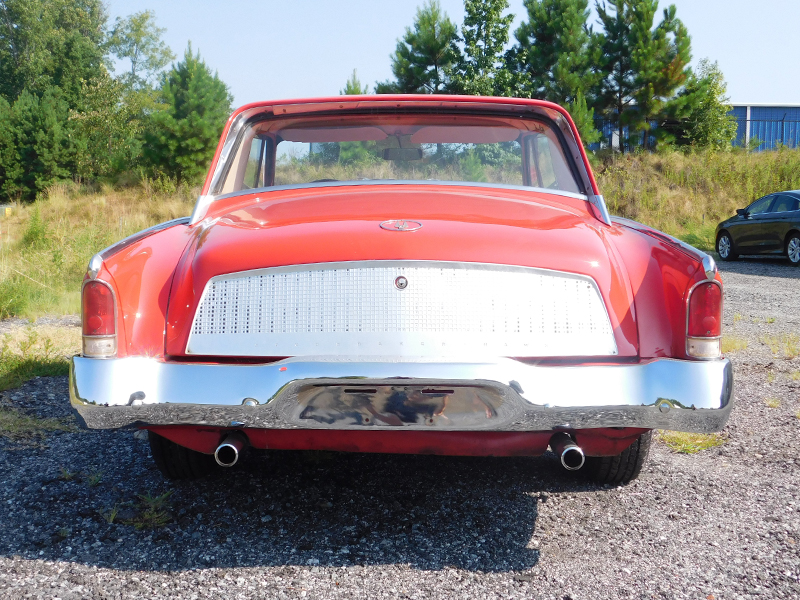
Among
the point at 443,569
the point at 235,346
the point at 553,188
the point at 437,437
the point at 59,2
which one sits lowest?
the point at 443,569

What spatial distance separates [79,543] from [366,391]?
48.3 inches

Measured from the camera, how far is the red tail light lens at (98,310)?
2.28m

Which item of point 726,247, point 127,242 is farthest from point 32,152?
point 127,242

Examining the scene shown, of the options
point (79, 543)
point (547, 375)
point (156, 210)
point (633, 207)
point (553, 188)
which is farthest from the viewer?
point (156, 210)

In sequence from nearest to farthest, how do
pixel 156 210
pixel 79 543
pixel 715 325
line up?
1. pixel 715 325
2. pixel 79 543
3. pixel 156 210

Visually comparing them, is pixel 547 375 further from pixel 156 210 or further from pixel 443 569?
pixel 156 210

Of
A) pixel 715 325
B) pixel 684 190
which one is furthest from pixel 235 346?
pixel 684 190

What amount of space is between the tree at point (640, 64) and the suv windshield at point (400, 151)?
99.1 feet

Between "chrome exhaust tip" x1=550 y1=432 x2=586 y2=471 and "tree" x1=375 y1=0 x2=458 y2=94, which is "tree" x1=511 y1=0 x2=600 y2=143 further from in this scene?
"chrome exhaust tip" x1=550 y1=432 x2=586 y2=471

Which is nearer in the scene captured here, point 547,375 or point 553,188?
point 547,375

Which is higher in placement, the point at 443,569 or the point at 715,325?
the point at 715,325

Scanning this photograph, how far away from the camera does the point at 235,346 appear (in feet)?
7.28

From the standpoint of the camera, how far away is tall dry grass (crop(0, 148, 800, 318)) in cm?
1165

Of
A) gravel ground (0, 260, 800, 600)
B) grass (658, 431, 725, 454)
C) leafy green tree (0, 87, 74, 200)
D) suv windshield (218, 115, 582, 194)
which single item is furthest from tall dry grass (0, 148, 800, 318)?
grass (658, 431, 725, 454)
